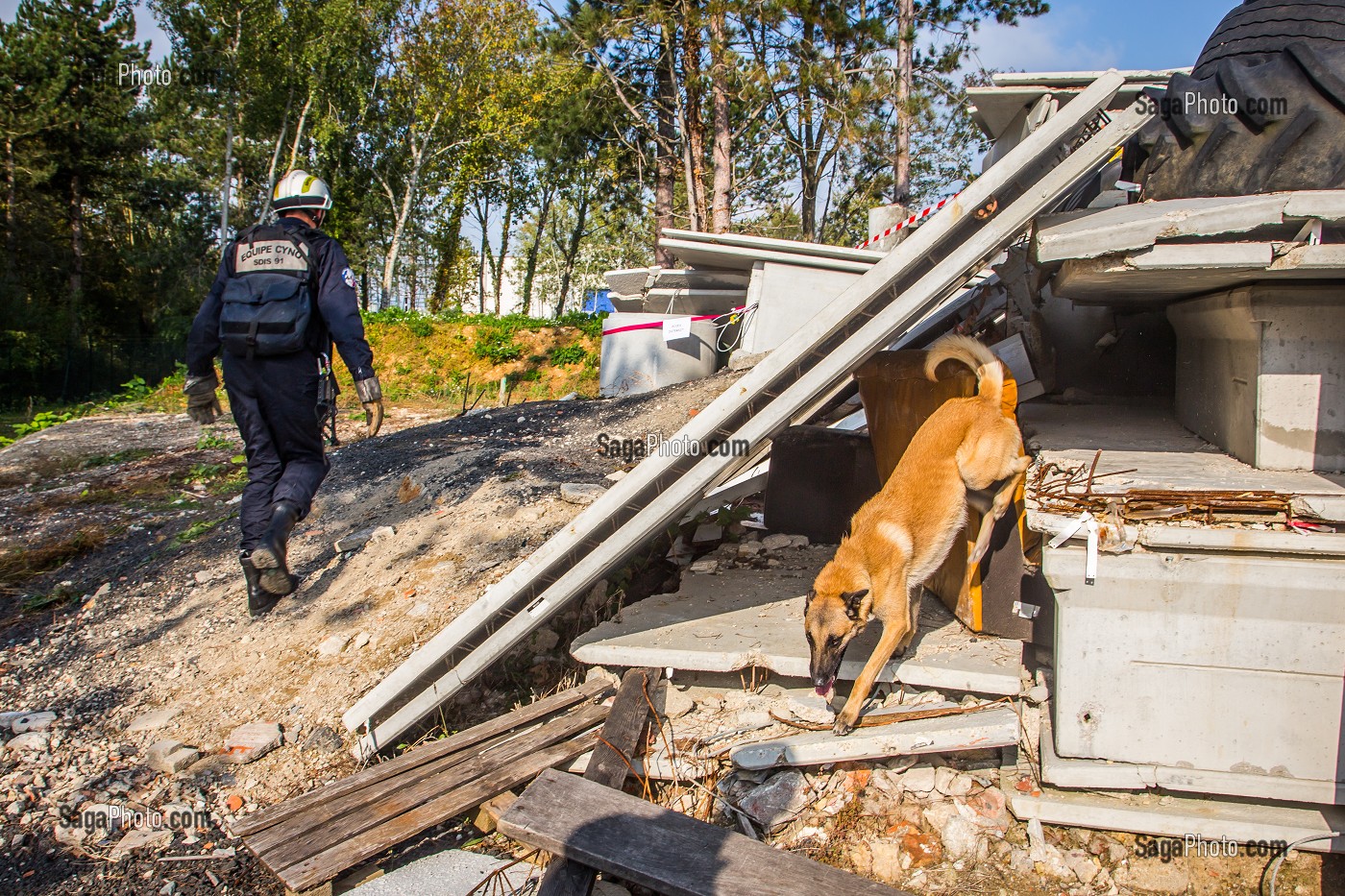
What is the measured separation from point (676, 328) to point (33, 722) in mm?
6740

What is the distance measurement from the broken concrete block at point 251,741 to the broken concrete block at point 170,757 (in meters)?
0.13

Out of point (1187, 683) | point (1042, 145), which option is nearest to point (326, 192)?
point (1042, 145)

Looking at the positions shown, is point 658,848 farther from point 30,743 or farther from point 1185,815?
point 30,743

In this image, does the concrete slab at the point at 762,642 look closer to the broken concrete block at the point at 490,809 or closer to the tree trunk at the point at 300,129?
the broken concrete block at the point at 490,809

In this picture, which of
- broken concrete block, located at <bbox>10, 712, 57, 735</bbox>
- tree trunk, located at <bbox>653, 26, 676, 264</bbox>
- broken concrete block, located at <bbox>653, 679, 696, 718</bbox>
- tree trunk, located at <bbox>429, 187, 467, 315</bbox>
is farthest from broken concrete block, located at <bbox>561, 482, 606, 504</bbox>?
tree trunk, located at <bbox>429, 187, 467, 315</bbox>

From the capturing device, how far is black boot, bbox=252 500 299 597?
3.77m

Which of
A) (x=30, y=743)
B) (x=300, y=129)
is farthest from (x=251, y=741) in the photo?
(x=300, y=129)

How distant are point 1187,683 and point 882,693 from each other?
1.16 m

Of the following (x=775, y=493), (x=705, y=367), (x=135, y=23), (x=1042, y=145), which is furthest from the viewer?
(x=135, y=23)

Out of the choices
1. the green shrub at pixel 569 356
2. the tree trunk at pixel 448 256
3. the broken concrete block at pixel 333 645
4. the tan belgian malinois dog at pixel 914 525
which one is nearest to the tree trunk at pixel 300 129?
the tree trunk at pixel 448 256

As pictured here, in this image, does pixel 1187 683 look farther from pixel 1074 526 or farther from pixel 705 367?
pixel 705 367

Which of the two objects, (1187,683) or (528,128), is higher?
(528,128)

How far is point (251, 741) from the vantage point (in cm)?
329

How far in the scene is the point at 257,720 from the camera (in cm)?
343
